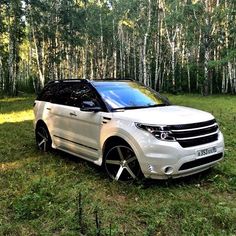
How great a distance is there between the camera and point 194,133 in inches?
220

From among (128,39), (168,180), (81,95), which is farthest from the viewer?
(128,39)

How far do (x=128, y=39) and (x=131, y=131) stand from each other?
34974mm

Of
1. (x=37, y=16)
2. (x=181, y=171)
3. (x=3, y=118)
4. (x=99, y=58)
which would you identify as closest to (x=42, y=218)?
(x=181, y=171)

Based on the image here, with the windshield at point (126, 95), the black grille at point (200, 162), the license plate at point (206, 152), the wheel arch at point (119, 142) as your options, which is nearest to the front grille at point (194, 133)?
the license plate at point (206, 152)

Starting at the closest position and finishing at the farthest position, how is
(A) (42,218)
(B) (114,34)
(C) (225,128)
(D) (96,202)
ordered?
(A) (42,218) → (D) (96,202) → (C) (225,128) → (B) (114,34)

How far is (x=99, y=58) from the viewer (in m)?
40.7

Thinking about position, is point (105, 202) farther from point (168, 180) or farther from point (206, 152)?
point (206, 152)

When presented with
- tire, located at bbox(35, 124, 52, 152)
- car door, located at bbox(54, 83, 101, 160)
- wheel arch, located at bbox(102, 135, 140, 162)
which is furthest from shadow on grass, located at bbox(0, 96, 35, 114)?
wheel arch, located at bbox(102, 135, 140, 162)

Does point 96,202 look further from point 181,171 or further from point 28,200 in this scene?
point 181,171

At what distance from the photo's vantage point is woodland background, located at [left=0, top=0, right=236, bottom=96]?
95.8 ft

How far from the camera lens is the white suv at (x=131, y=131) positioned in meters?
5.39

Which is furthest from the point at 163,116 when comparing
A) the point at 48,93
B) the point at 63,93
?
the point at 48,93

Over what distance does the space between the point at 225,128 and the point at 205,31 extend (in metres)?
20.0

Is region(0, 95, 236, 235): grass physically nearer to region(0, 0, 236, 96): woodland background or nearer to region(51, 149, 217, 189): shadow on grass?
region(51, 149, 217, 189): shadow on grass
